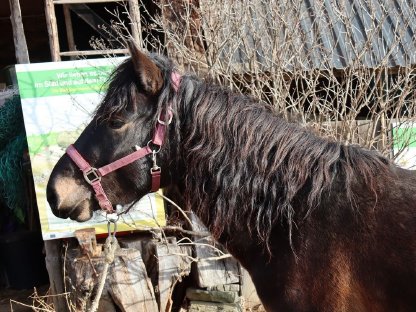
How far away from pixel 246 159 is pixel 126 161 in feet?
1.83

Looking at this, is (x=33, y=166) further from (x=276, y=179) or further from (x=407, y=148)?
(x=407, y=148)

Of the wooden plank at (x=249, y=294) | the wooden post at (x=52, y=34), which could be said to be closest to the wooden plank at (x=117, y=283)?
the wooden plank at (x=249, y=294)

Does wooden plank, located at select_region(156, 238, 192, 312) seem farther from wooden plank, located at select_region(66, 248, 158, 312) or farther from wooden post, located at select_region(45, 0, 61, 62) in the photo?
wooden post, located at select_region(45, 0, 61, 62)

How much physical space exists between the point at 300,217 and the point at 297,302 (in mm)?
363

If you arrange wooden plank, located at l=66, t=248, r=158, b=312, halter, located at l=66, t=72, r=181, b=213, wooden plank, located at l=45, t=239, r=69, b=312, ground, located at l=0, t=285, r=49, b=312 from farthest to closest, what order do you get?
1. ground, located at l=0, t=285, r=49, b=312
2. wooden plank, located at l=45, t=239, r=69, b=312
3. wooden plank, located at l=66, t=248, r=158, b=312
4. halter, located at l=66, t=72, r=181, b=213

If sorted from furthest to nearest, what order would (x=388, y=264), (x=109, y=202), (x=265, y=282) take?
(x=109, y=202) → (x=265, y=282) → (x=388, y=264)

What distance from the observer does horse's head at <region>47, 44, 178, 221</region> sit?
2.41 meters

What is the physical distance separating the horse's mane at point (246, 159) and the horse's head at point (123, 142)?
1cm

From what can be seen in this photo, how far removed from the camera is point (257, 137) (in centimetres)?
238

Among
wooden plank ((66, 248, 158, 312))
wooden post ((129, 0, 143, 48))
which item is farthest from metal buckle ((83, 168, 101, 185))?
wooden post ((129, 0, 143, 48))

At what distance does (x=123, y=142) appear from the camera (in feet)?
7.95

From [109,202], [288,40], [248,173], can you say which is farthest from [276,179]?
[288,40]

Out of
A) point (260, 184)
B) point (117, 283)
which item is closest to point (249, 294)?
point (117, 283)

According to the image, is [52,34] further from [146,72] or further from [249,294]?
[146,72]
